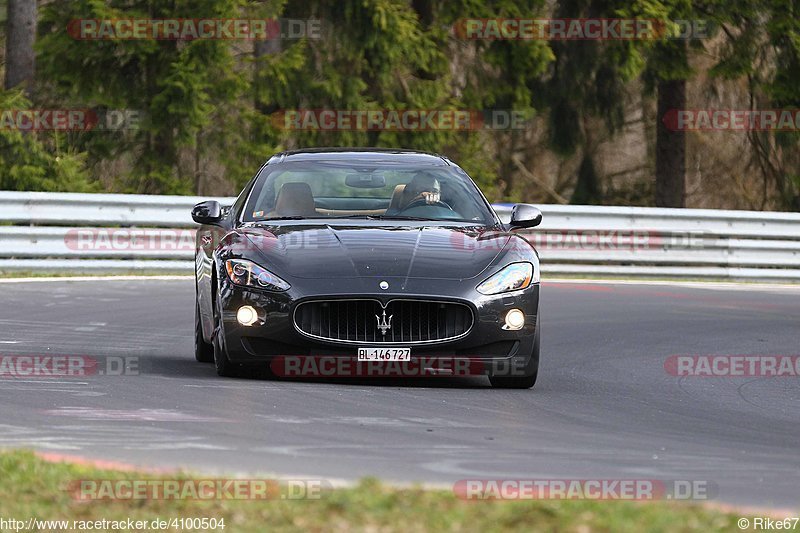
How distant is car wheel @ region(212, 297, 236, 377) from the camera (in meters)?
10.1

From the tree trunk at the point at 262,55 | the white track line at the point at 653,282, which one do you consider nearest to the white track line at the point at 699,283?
the white track line at the point at 653,282

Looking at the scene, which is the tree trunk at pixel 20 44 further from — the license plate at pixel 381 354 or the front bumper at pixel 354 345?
the license plate at pixel 381 354

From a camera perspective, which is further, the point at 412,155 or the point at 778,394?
the point at 412,155

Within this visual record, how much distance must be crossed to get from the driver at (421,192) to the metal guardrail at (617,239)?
10.1m

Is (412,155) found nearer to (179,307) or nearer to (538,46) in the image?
(179,307)

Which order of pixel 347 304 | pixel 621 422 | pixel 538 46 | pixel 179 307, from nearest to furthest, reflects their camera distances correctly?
pixel 621 422
pixel 347 304
pixel 179 307
pixel 538 46

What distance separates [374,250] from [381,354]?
2.31ft

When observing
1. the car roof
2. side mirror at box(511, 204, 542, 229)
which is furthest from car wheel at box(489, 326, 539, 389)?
the car roof

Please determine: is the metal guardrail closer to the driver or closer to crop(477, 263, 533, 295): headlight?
the driver

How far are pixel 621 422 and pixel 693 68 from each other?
22.4 meters

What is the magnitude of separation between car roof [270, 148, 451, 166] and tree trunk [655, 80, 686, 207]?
20685 millimetres

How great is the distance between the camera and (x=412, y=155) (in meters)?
12.0

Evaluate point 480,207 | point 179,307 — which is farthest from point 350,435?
point 179,307

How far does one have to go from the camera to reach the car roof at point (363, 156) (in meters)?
11.8
